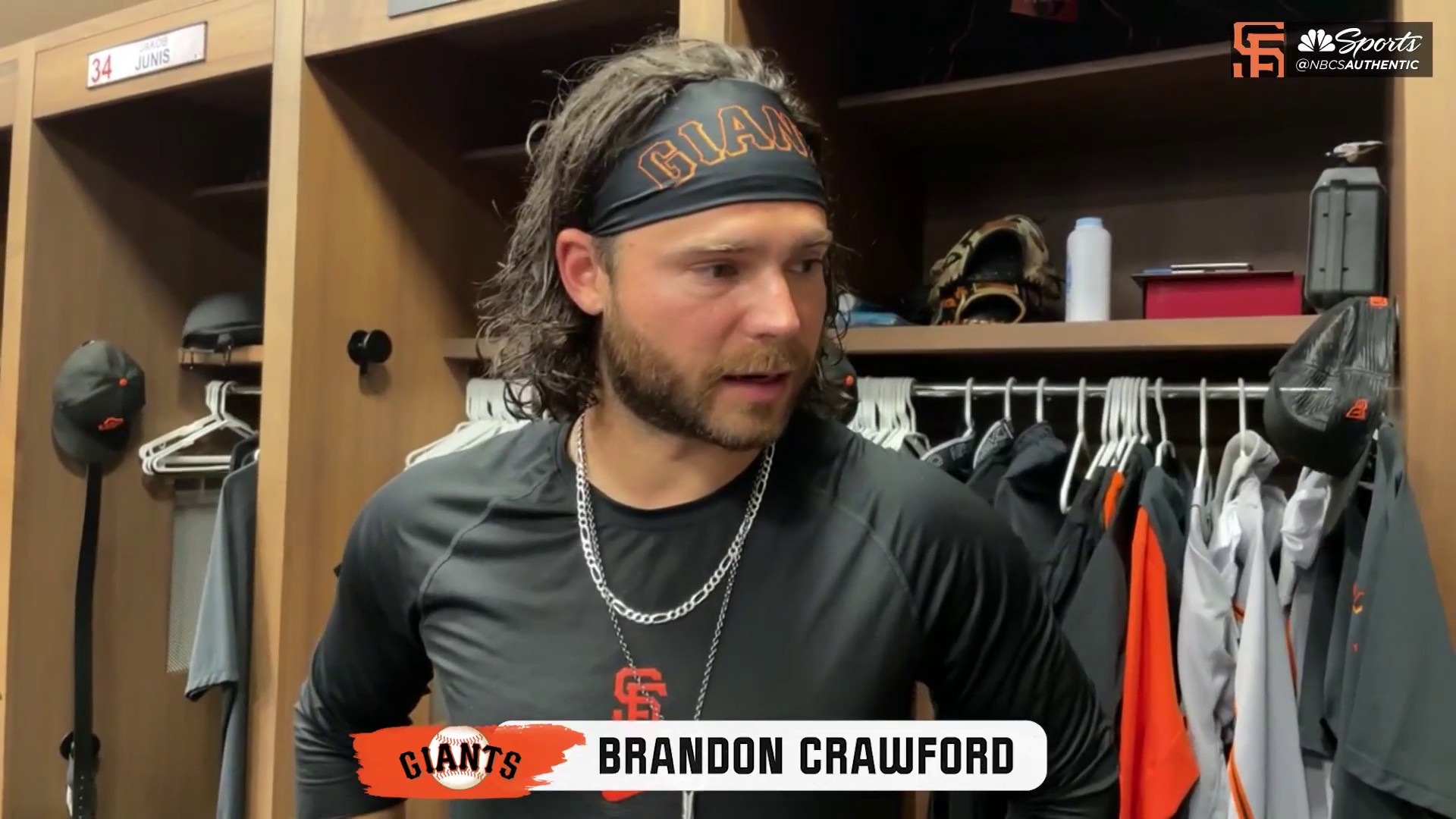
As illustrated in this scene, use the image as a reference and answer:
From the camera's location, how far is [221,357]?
1725mm

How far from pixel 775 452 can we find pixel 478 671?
0.30m

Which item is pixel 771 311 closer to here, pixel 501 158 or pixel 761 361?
pixel 761 361

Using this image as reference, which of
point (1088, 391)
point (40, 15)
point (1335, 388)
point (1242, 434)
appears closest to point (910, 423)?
point (1088, 391)

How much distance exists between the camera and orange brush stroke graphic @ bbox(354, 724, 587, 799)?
700 millimetres

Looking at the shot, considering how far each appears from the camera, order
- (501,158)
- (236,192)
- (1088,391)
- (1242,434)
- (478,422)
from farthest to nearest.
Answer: (236,192) < (501,158) < (478,422) < (1088,391) < (1242,434)

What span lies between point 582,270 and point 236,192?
52.8 inches

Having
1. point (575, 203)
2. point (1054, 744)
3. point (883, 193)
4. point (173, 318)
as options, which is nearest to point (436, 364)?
point (173, 318)

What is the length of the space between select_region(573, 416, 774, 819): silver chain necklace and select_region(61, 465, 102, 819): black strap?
1.26 m

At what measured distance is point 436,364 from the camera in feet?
5.28

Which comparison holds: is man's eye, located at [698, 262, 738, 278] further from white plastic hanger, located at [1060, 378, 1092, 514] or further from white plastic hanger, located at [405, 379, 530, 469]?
white plastic hanger, located at [405, 379, 530, 469]

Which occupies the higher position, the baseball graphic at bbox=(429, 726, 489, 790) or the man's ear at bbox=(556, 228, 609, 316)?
the man's ear at bbox=(556, 228, 609, 316)

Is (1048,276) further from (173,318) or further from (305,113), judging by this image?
(173,318)

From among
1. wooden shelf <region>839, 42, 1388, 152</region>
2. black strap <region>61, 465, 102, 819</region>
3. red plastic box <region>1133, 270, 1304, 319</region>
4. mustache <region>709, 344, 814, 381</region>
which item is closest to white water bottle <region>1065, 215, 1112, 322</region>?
red plastic box <region>1133, 270, 1304, 319</region>

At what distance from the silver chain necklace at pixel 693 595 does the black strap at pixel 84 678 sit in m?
1.26
